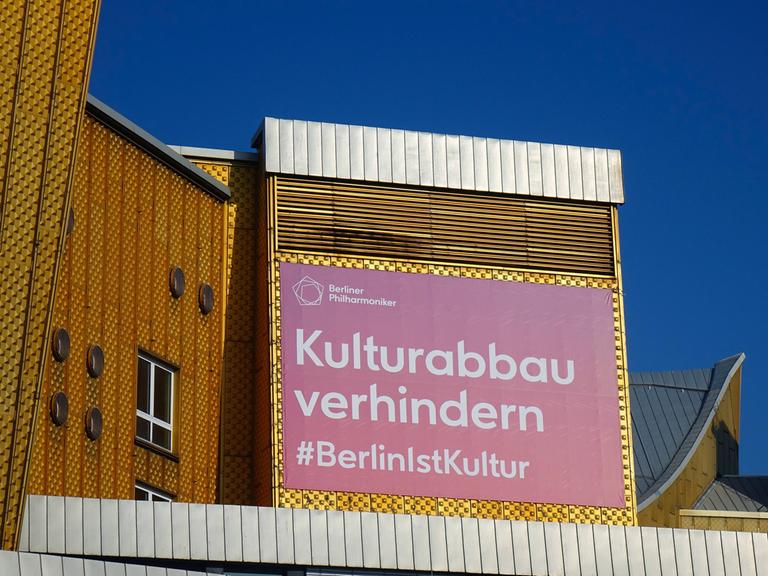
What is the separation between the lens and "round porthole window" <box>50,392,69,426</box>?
81.9 feet

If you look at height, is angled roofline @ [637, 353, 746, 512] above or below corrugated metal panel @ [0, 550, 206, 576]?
above

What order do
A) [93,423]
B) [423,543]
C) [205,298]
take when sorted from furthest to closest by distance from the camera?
[205,298] < [93,423] < [423,543]

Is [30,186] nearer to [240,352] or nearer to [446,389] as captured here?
[240,352]

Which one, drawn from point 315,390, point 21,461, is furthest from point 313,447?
point 21,461

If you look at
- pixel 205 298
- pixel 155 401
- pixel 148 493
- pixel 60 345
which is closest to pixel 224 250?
pixel 205 298

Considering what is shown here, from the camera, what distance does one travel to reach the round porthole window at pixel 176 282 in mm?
28641

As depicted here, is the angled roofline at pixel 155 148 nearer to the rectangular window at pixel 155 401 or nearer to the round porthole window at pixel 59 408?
the rectangular window at pixel 155 401

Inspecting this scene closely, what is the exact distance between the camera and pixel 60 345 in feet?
82.9

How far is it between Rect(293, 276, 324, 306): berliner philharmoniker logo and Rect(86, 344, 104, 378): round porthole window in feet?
14.9

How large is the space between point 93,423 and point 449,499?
6849 millimetres

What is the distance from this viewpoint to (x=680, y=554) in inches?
1015

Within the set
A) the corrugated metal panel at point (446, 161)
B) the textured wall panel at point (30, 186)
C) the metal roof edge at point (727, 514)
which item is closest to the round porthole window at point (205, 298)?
the corrugated metal panel at point (446, 161)

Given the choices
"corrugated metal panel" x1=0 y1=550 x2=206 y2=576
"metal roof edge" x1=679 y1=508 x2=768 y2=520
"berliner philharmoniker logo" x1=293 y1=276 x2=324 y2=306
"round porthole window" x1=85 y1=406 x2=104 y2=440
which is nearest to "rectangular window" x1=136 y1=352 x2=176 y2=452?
"round porthole window" x1=85 y1=406 x2=104 y2=440

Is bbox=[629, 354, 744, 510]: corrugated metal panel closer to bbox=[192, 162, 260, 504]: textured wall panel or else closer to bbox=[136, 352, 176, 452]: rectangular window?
bbox=[192, 162, 260, 504]: textured wall panel
